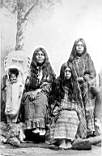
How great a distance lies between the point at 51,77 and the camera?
10.9 feet

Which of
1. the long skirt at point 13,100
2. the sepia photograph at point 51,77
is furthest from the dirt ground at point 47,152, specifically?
the long skirt at point 13,100

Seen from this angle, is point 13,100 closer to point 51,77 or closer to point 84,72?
point 51,77

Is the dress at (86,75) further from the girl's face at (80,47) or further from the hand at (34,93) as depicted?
the hand at (34,93)

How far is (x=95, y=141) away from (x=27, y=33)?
3.16 ft

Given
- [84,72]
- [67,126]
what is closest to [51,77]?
[84,72]

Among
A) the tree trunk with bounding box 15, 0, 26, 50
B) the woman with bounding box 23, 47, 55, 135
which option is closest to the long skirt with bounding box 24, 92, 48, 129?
the woman with bounding box 23, 47, 55, 135

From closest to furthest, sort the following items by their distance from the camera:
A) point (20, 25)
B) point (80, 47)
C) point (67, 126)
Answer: point (67, 126)
point (80, 47)
point (20, 25)

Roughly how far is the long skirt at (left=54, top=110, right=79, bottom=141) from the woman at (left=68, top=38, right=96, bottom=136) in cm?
11

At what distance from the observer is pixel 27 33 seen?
133 inches

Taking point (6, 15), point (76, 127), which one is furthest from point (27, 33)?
point (76, 127)

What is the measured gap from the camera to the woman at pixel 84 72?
10.7 ft

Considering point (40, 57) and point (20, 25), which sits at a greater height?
point (20, 25)

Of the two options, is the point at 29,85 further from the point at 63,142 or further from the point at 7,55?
the point at 63,142

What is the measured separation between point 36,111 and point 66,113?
22cm
